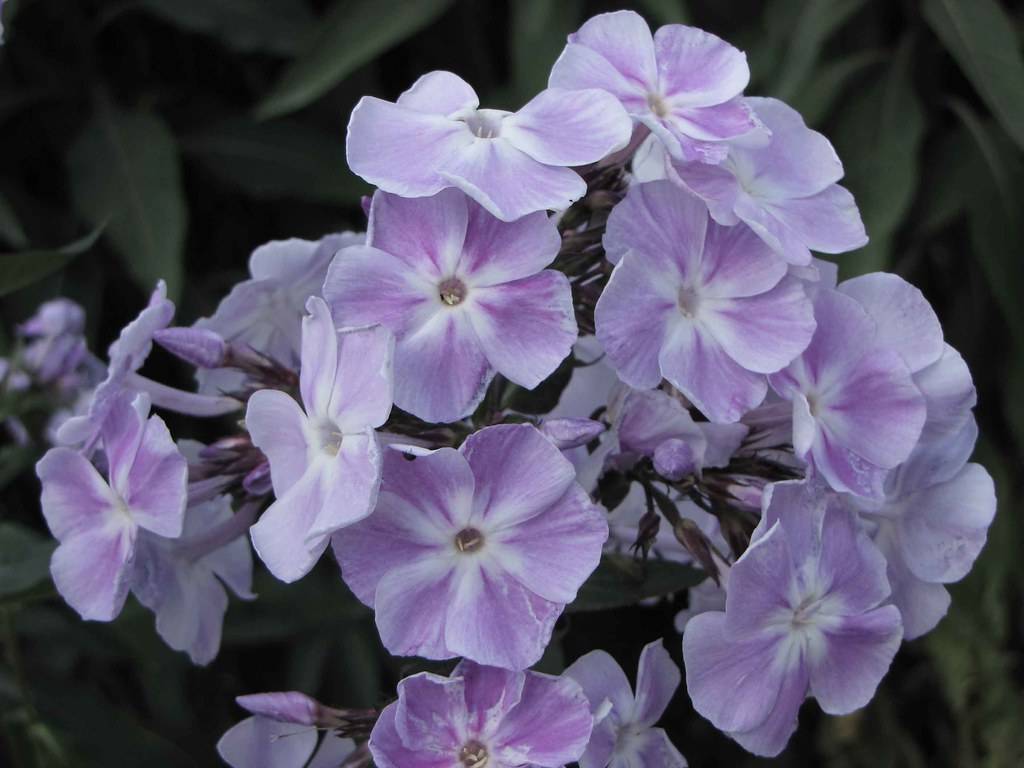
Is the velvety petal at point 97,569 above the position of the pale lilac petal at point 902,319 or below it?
below

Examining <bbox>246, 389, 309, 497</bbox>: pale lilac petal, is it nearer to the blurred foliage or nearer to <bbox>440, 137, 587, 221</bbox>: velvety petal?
<bbox>440, 137, 587, 221</bbox>: velvety petal

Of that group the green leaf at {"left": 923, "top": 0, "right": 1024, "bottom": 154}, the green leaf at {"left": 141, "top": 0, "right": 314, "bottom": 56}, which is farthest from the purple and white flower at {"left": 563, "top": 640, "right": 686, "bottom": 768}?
the green leaf at {"left": 141, "top": 0, "right": 314, "bottom": 56}

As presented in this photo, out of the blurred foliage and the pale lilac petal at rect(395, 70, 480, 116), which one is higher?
the pale lilac petal at rect(395, 70, 480, 116)

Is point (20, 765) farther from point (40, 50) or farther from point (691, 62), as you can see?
point (40, 50)

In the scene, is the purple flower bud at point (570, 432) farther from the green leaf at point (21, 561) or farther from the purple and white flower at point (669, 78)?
the green leaf at point (21, 561)

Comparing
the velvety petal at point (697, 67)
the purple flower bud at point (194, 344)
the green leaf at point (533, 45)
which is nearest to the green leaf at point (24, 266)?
the purple flower bud at point (194, 344)

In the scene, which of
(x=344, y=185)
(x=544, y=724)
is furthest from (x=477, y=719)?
(x=344, y=185)

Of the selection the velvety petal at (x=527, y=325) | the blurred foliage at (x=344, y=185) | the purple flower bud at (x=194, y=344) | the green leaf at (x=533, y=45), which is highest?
the velvety petal at (x=527, y=325)

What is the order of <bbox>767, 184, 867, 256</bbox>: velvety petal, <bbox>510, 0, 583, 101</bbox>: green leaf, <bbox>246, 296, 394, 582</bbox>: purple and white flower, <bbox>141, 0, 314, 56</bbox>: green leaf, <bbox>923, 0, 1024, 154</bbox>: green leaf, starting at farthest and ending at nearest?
<bbox>141, 0, 314, 56</bbox>: green leaf < <bbox>510, 0, 583, 101</bbox>: green leaf < <bbox>923, 0, 1024, 154</bbox>: green leaf < <bbox>767, 184, 867, 256</bbox>: velvety petal < <bbox>246, 296, 394, 582</bbox>: purple and white flower
